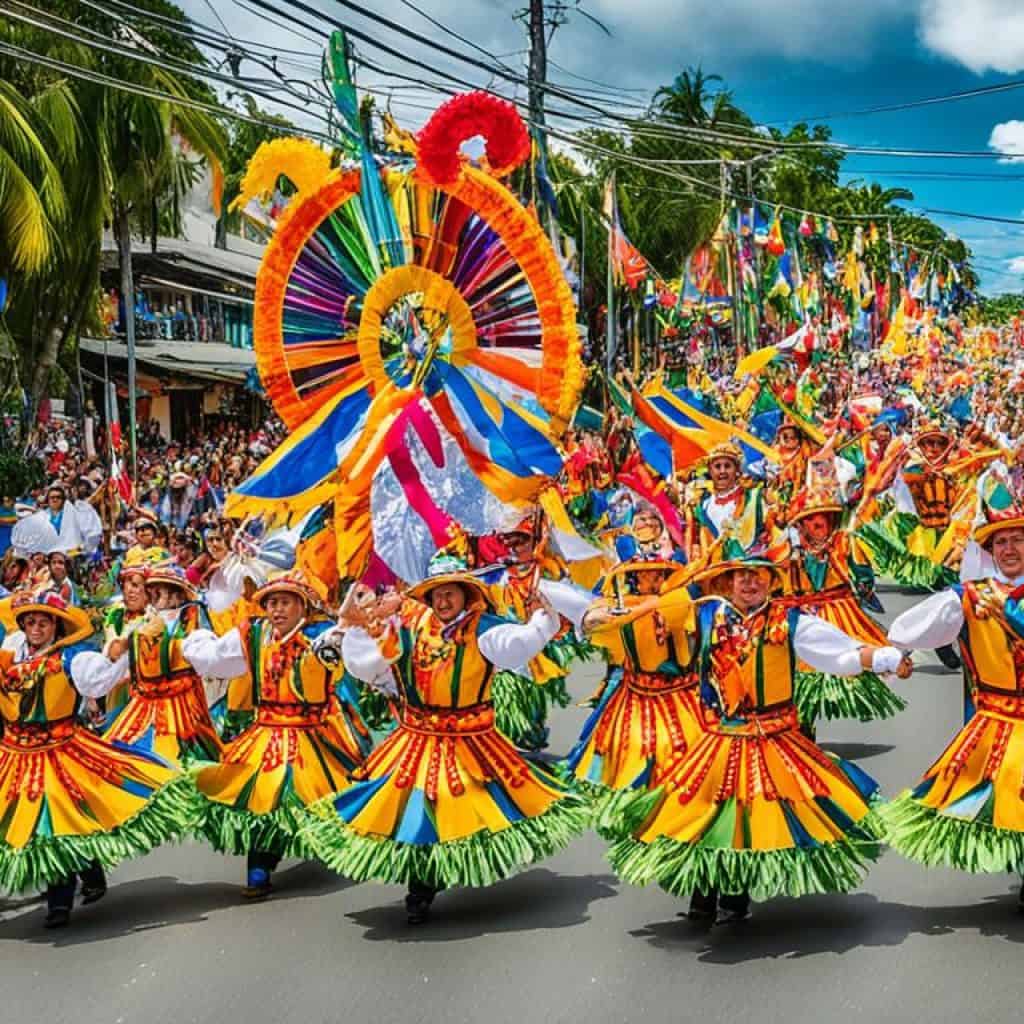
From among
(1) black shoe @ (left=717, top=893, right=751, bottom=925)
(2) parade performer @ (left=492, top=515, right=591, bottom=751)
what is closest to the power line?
(2) parade performer @ (left=492, top=515, right=591, bottom=751)

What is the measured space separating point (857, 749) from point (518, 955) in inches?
171

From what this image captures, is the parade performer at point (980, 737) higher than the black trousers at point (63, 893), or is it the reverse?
the parade performer at point (980, 737)

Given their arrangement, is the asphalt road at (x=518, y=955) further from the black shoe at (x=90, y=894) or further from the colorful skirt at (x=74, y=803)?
the colorful skirt at (x=74, y=803)

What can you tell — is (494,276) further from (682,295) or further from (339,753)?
(682,295)

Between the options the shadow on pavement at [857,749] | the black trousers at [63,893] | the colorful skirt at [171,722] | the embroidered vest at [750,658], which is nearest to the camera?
the embroidered vest at [750,658]

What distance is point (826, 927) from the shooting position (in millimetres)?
6270

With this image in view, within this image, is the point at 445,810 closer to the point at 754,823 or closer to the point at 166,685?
the point at 754,823

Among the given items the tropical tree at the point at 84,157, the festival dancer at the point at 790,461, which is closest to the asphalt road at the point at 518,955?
the festival dancer at the point at 790,461

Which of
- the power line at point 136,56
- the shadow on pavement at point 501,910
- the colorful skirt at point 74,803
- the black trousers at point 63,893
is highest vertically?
the power line at point 136,56

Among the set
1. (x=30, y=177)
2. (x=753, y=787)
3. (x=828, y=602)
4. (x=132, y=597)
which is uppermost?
(x=30, y=177)

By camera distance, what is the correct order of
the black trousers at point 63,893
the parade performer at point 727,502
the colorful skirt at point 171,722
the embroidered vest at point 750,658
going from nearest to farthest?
the embroidered vest at point 750,658 → the black trousers at point 63,893 → the colorful skirt at point 171,722 → the parade performer at point 727,502

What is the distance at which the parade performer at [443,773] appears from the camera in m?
6.25

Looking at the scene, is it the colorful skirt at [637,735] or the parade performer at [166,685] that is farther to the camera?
the parade performer at [166,685]

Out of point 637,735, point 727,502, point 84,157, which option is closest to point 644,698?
point 637,735
